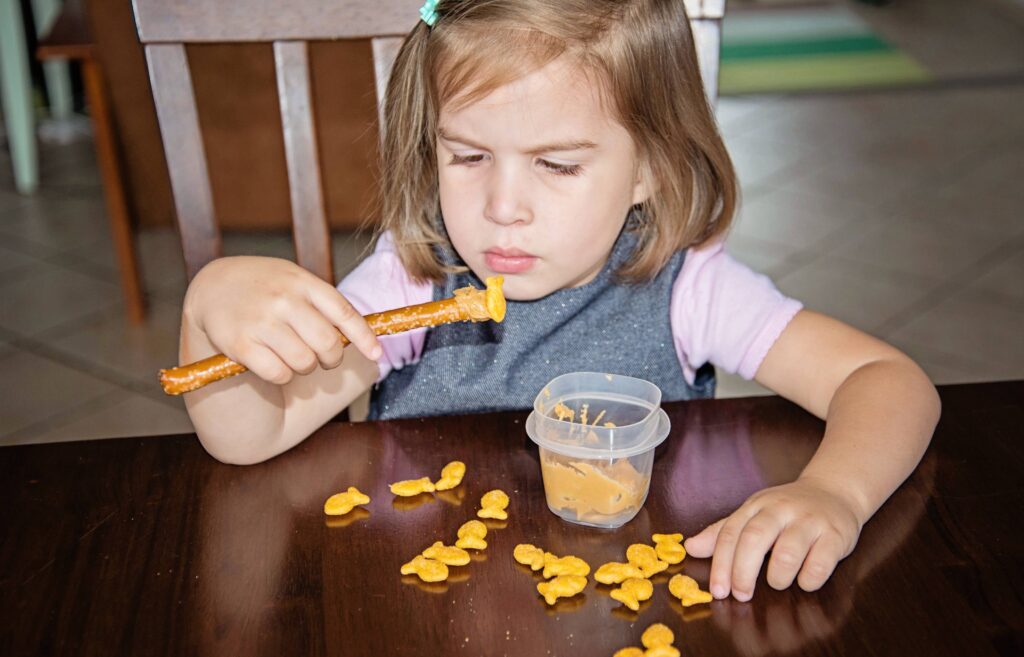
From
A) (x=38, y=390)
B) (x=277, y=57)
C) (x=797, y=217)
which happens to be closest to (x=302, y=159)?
(x=277, y=57)

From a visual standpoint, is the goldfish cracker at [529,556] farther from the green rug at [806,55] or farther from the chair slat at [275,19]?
the green rug at [806,55]

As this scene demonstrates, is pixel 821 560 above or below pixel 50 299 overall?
above

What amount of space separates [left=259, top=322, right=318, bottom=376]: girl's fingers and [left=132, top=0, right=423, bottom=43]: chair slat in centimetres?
36

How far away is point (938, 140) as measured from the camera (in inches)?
149

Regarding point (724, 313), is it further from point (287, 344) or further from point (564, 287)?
point (287, 344)

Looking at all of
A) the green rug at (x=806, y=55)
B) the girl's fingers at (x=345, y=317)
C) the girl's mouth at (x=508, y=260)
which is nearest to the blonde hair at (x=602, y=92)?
the girl's mouth at (x=508, y=260)

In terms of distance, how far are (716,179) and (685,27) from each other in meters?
0.17

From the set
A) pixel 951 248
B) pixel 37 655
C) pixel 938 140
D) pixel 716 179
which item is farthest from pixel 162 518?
pixel 938 140

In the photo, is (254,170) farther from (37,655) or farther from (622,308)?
(37,655)

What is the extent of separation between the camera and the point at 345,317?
85cm

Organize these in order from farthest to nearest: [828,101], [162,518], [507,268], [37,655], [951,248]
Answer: [828,101]
[951,248]
[507,268]
[162,518]
[37,655]

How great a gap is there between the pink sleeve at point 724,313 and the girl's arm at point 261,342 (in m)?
0.43

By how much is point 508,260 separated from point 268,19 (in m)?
0.34

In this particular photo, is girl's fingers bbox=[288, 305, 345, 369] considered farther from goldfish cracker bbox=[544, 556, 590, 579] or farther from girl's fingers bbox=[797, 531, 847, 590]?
A: girl's fingers bbox=[797, 531, 847, 590]
